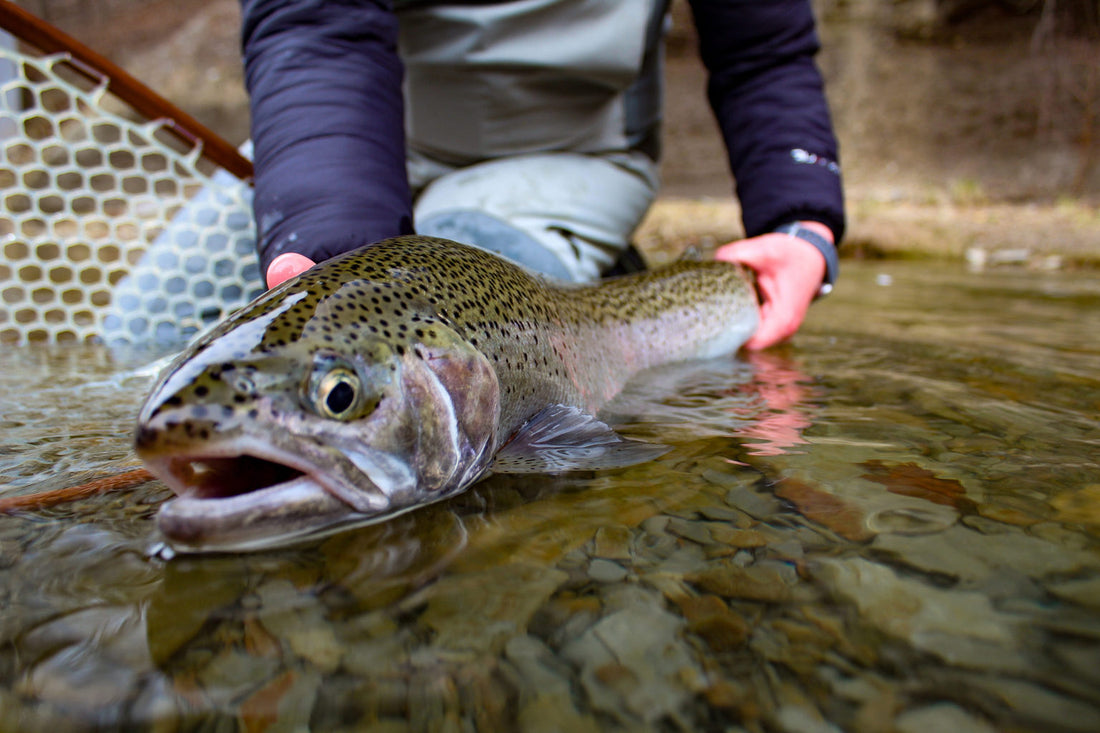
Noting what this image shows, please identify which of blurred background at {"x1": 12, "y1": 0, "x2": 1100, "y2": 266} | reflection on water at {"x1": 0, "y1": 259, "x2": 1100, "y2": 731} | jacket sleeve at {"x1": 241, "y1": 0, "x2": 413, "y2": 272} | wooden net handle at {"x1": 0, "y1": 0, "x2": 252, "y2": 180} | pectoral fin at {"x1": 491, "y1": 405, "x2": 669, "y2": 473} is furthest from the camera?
blurred background at {"x1": 12, "y1": 0, "x2": 1100, "y2": 266}

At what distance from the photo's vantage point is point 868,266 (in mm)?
6914

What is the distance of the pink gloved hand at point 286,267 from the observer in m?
1.57

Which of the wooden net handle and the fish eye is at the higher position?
the wooden net handle

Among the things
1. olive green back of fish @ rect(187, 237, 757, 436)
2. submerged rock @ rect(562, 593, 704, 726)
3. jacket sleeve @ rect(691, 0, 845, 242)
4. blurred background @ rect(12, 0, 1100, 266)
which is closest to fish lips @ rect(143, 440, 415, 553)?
olive green back of fish @ rect(187, 237, 757, 436)

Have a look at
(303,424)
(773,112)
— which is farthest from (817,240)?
(303,424)

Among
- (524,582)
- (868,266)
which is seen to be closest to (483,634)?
(524,582)

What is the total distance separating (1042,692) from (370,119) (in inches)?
73.2

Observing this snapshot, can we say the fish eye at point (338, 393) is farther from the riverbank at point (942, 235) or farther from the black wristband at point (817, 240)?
the riverbank at point (942, 235)

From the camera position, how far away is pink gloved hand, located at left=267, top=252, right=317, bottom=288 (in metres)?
1.57

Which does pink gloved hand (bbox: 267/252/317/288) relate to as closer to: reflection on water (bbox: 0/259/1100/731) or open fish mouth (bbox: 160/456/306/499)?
reflection on water (bbox: 0/259/1100/731)

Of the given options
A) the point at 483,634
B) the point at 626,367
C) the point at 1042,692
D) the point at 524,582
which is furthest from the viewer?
the point at 626,367

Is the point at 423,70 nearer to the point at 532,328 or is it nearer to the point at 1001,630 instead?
the point at 532,328

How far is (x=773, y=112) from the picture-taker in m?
2.92

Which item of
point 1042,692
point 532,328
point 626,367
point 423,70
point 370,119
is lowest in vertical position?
point 1042,692
